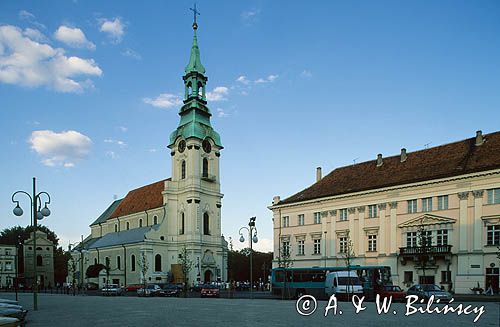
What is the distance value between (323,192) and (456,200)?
17.6 metres

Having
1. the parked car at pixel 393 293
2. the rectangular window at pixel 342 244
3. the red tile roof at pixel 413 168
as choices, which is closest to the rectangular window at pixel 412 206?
the red tile roof at pixel 413 168

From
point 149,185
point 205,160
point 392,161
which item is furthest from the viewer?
point 149,185

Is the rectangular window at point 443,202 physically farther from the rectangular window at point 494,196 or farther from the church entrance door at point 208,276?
the church entrance door at point 208,276

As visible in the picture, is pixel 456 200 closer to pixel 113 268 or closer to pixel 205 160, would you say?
pixel 205 160

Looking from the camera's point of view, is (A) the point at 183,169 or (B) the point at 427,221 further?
(A) the point at 183,169

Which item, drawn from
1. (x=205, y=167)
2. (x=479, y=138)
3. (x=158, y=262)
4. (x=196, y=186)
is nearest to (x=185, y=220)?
(x=196, y=186)

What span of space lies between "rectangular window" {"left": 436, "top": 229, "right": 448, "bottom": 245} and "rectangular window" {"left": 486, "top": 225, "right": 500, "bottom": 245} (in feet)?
13.4

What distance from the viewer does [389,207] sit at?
185ft

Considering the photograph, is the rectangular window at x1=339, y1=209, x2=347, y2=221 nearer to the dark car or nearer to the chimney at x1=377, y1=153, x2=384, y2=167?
the chimney at x1=377, y1=153, x2=384, y2=167

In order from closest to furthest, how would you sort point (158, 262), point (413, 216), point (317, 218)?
point (413, 216) → point (317, 218) → point (158, 262)

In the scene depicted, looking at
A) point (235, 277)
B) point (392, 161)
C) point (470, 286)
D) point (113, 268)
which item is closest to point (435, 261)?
point (470, 286)

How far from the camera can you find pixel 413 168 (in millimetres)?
56844

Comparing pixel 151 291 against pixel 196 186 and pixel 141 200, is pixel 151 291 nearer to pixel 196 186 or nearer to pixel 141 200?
pixel 196 186

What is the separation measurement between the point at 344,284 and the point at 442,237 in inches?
561
